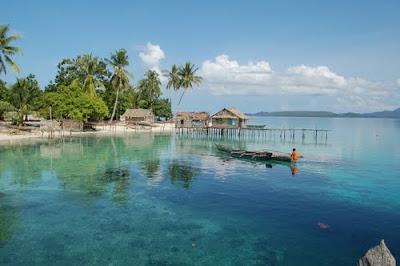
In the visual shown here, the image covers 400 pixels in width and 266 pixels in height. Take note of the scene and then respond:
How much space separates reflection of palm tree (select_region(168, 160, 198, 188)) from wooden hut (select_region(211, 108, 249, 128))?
26659mm

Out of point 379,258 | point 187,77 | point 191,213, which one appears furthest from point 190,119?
point 379,258

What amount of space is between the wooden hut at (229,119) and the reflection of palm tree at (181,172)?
87.5ft

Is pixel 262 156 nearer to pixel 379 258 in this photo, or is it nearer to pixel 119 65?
pixel 379 258

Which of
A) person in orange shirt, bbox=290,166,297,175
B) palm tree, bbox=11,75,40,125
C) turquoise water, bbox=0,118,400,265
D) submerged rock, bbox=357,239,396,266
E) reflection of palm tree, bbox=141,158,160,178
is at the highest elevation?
palm tree, bbox=11,75,40,125

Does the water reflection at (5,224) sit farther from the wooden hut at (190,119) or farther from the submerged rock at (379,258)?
the wooden hut at (190,119)

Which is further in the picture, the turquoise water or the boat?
the boat

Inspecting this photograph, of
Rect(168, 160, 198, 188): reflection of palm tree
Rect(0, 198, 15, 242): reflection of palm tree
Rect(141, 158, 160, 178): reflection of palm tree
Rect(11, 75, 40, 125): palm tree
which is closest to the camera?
Rect(0, 198, 15, 242): reflection of palm tree

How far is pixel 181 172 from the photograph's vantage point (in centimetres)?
2131

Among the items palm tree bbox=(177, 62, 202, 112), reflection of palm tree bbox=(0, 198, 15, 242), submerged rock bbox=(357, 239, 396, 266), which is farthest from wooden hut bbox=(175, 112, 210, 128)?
submerged rock bbox=(357, 239, 396, 266)

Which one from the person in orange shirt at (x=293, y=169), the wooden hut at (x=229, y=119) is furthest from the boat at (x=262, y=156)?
the wooden hut at (x=229, y=119)

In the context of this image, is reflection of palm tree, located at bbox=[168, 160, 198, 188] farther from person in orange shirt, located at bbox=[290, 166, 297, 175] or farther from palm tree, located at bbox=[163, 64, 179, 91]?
palm tree, located at bbox=[163, 64, 179, 91]

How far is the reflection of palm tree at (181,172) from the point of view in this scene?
1856 cm

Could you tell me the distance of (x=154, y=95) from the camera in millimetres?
76938

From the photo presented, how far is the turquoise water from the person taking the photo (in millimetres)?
9234
